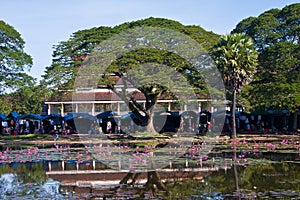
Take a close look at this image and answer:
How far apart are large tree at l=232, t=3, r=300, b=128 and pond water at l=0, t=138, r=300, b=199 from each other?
12.9 meters

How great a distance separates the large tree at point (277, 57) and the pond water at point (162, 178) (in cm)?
1288

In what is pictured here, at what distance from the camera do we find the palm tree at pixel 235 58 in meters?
31.9

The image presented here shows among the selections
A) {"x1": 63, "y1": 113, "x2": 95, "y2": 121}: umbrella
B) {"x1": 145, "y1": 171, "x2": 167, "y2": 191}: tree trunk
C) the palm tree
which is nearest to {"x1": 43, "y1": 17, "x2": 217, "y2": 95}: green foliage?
the palm tree

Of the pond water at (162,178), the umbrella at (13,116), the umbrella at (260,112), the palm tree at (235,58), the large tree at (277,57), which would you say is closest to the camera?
the pond water at (162,178)

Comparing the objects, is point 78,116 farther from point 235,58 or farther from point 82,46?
point 235,58

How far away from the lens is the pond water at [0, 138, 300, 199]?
12.4 m

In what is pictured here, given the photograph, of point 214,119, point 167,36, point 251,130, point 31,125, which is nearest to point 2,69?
point 31,125

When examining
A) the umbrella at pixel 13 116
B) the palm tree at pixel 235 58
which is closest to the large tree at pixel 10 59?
the umbrella at pixel 13 116

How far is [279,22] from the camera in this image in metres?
38.4

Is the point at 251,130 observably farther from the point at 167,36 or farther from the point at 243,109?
the point at 167,36

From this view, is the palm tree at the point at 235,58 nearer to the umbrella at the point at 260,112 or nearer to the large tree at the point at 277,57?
the large tree at the point at 277,57

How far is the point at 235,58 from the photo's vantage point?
105 ft

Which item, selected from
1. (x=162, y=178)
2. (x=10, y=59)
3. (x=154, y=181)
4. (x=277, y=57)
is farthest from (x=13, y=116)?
(x=154, y=181)

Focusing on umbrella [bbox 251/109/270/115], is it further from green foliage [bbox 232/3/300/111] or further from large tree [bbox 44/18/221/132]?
large tree [bbox 44/18/221/132]
